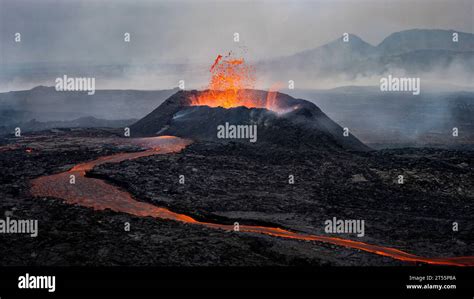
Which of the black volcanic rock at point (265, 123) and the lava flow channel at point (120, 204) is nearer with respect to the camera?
the lava flow channel at point (120, 204)

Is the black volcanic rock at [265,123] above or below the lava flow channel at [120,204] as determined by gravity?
above

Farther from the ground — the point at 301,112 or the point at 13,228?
the point at 301,112

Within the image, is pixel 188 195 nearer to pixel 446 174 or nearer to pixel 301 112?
pixel 446 174

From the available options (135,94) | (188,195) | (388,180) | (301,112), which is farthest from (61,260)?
(135,94)

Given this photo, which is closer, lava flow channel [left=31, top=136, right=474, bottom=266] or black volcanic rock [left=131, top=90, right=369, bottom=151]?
lava flow channel [left=31, top=136, right=474, bottom=266]

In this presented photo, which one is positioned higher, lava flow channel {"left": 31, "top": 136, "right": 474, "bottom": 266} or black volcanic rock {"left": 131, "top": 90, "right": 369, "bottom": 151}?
black volcanic rock {"left": 131, "top": 90, "right": 369, "bottom": 151}

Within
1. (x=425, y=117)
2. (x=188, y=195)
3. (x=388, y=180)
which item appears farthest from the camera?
(x=425, y=117)

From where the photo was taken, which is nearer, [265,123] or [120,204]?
[120,204]

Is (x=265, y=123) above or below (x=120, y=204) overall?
above
